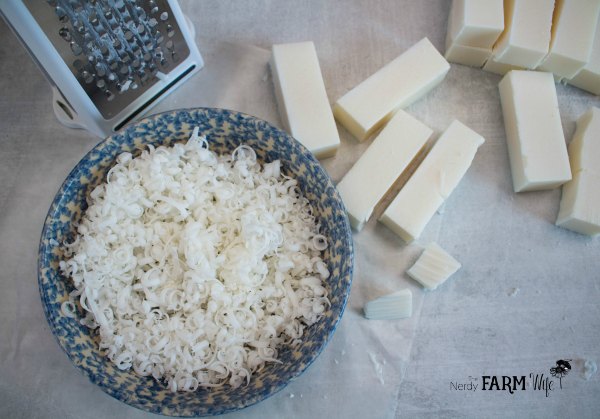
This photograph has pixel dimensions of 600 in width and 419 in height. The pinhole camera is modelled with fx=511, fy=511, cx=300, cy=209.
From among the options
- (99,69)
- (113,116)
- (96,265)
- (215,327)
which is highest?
(99,69)

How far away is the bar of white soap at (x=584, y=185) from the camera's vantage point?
1.54 meters

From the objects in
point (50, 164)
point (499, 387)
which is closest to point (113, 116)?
point (50, 164)

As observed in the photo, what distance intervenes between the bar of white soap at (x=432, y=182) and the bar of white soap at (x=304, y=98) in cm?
27

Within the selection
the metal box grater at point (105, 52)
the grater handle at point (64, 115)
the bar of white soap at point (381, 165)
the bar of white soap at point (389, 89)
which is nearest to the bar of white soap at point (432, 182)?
the bar of white soap at point (381, 165)

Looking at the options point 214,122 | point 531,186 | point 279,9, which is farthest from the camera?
point 279,9

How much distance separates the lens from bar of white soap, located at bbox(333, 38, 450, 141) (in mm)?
1590

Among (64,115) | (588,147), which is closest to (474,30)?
(588,147)

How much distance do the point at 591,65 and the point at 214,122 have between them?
1229 millimetres

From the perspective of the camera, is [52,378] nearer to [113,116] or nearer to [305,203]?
[113,116]

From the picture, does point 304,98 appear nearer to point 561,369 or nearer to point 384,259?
point 384,259

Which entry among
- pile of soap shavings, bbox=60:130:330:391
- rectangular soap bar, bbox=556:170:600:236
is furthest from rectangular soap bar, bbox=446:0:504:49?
pile of soap shavings, bbox=60:130:330:391

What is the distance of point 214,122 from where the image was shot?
1388 millimetres

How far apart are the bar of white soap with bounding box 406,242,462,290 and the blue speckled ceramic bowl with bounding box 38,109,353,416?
315mm

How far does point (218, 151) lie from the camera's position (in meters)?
1.47
